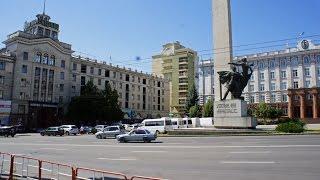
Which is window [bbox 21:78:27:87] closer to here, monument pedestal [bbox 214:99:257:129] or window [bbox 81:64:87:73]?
window [bbox 81:64:87:73]

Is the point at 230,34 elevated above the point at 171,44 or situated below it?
below

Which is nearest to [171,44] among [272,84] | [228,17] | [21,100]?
[272,84]

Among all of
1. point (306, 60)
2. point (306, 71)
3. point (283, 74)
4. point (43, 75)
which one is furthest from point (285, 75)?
point (43, 75)

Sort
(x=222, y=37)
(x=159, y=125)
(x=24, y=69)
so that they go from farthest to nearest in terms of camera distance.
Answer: (x=24, y=69) → (x=159, y=125) → (x=222, y=37)

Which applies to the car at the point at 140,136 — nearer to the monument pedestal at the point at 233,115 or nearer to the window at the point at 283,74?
the monument pedestal at the point at 233,115

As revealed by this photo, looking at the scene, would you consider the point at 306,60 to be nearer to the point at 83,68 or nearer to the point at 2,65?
the point at 83,68

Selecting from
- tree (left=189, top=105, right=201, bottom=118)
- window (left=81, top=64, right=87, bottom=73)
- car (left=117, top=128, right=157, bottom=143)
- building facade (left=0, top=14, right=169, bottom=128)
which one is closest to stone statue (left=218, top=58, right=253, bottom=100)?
car (left=117, top=128, right=157, bottom=143)

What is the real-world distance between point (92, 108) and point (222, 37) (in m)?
36.1

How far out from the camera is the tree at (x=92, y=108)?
68.9 meters

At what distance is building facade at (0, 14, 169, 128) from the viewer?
6506 centimetres

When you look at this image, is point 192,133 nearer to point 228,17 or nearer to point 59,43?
point 228,17

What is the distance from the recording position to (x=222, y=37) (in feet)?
Result: 135

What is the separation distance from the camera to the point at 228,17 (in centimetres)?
4078

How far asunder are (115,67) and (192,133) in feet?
184
